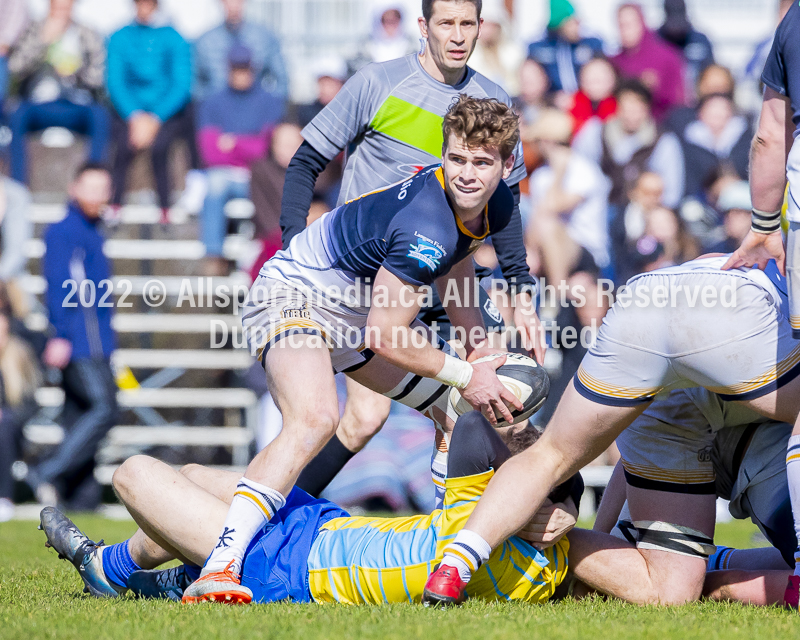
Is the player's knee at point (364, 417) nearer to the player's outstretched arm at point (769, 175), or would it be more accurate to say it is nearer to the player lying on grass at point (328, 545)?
the player lying on grass at point (328, 545)

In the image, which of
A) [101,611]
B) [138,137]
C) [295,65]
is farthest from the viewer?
[295,65]

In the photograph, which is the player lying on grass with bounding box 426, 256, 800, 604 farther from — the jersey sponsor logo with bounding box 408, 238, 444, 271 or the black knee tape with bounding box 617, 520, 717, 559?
the jersey sponsor logo with bounding box 408, 238, 444, 271

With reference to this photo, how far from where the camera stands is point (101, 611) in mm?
3715

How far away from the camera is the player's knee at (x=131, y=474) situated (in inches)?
162

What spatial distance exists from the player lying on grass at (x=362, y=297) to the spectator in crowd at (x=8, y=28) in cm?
772

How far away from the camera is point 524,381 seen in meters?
4.50

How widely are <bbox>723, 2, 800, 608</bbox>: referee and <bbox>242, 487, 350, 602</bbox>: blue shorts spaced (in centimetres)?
187

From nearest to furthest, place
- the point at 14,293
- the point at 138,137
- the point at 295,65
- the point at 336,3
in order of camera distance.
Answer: the point at 14,293 < the point at 138,137 < the point at 295,65 < the point at 336,3

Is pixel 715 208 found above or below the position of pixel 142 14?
below

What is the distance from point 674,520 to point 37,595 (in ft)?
9.16

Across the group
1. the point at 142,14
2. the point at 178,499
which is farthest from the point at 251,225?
the point at 178,499

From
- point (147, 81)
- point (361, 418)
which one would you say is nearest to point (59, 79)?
point (147, 81)

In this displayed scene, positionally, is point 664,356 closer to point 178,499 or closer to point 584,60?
point 178,499

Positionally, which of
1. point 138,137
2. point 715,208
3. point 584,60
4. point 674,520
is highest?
point 584,60
